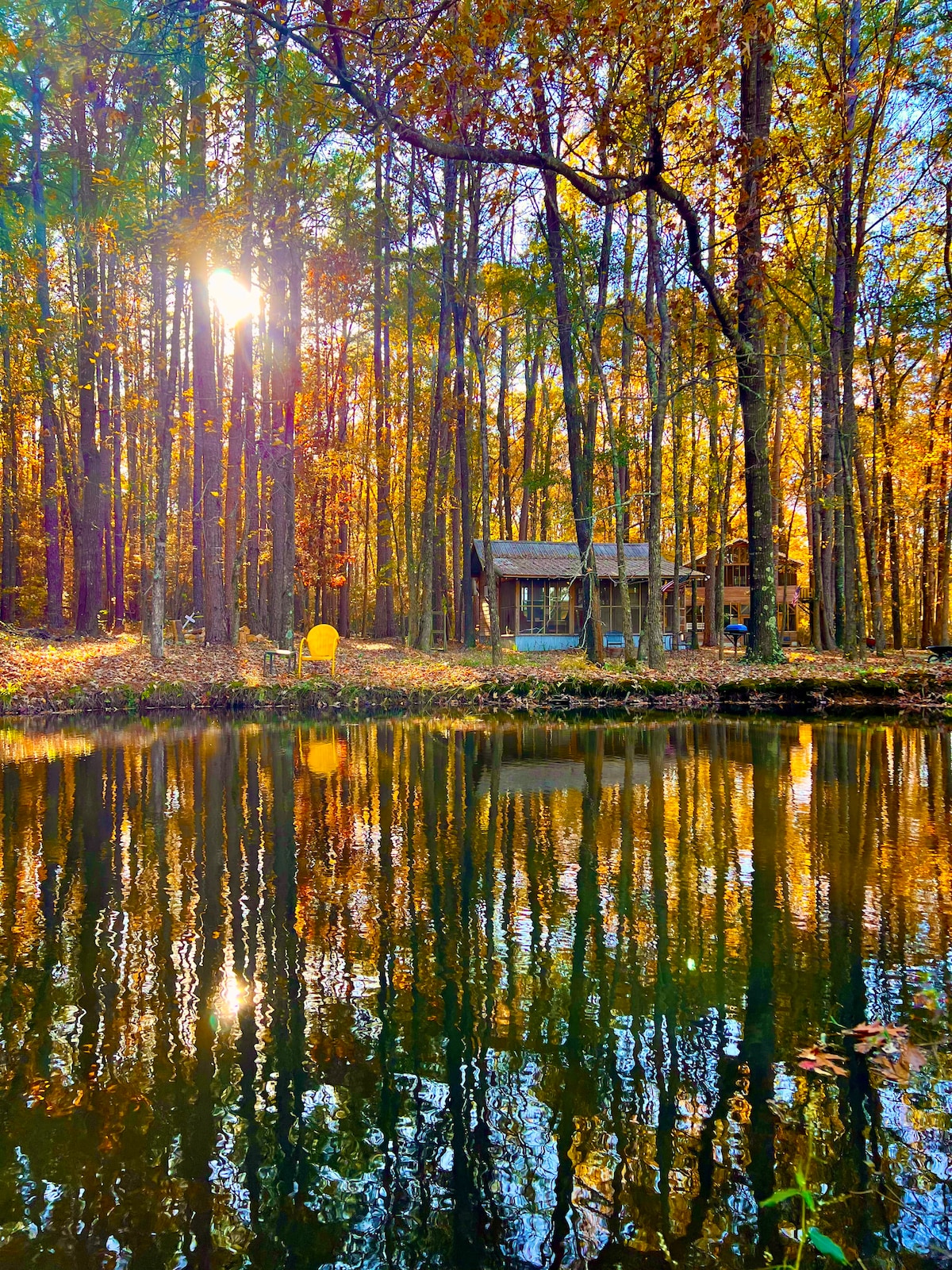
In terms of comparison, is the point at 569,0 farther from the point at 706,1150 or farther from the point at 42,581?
the point at 42,581

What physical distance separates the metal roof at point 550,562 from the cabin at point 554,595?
0.03 meters

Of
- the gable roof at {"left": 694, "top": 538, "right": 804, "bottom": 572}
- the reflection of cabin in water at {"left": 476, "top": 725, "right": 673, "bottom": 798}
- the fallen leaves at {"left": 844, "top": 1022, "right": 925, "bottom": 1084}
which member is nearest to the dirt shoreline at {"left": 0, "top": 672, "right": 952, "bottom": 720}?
the reflection of cabin in water at {"left": 476, "top": 725, "right": 673, "bottom": 798}

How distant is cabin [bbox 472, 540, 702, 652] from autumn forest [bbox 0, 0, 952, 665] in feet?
7.96

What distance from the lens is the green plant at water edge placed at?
171 centimetres

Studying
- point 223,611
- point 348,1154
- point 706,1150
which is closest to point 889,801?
point 706,1150

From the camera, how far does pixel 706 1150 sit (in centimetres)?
237

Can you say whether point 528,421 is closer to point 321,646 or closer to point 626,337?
point 626,337

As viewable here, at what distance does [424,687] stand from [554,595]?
16.3 m

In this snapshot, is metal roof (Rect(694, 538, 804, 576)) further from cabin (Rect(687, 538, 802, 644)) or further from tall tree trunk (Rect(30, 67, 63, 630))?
tall tree trunk (Rect(30, 67, 63, 630))

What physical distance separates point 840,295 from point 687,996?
19574mm

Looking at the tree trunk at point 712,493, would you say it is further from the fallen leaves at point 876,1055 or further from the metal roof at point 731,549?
the fallen leaves at point 876,1055

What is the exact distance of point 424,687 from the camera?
15195 millimetres

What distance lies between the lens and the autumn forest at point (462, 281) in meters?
6.23

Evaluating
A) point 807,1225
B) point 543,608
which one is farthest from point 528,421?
point 807,1225
